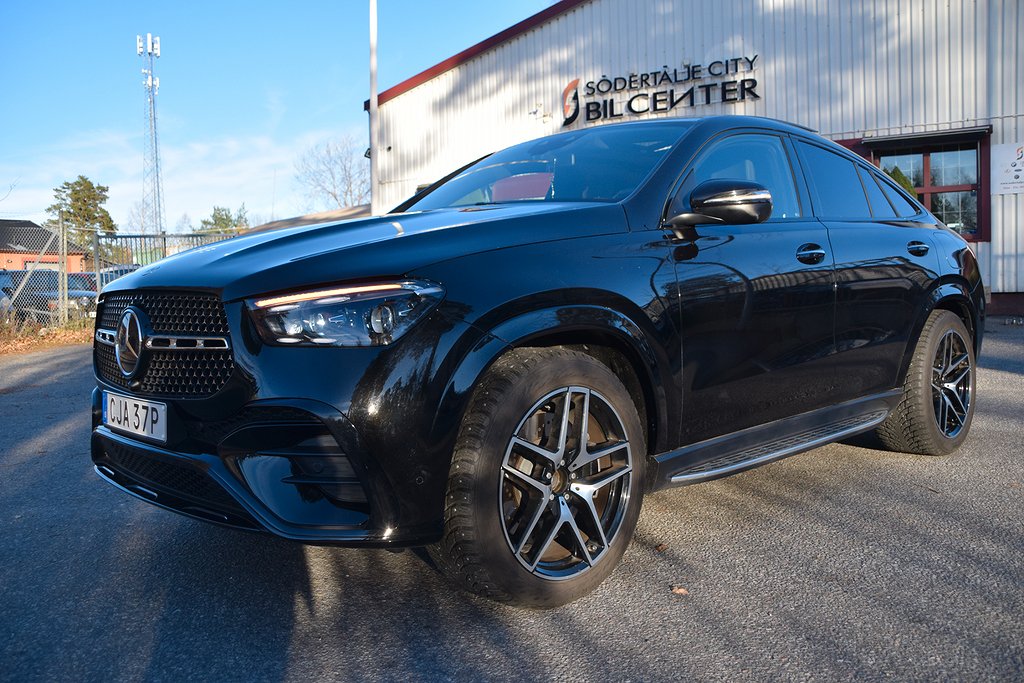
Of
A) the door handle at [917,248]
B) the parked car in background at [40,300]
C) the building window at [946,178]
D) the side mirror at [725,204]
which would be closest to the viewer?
the side mirror at [725,204]

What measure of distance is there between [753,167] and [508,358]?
1800mm

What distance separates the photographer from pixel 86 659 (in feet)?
7.43

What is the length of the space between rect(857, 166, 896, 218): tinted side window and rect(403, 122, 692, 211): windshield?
4.63ft

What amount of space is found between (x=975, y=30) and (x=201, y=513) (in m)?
15.2

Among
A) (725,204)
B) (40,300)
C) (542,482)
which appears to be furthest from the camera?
(40,300)

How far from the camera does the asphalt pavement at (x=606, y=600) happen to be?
7.23 feet

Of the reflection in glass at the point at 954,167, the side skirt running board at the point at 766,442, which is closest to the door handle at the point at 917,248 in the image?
the side skirt running board at the point at 766,442

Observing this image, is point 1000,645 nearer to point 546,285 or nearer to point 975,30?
point 546,285

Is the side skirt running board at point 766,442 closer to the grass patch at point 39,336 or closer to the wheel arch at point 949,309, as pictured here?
the wheel arch at point 949,309

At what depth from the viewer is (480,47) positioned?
58.4 feet

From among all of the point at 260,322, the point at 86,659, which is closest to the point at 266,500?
the point at 260,322

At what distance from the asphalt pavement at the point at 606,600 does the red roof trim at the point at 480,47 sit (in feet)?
49.8

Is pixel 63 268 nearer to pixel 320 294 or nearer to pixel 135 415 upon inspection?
pixel 135 415

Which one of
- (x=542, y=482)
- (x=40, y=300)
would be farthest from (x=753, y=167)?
(x=40, y=300)
